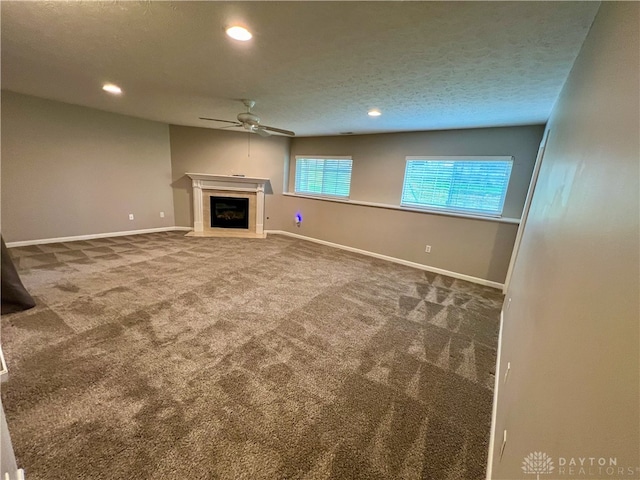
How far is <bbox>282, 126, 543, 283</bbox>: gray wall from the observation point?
360cm

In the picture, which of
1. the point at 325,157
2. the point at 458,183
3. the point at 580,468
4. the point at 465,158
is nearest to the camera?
the point at 580,468

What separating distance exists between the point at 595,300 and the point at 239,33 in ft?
7.27

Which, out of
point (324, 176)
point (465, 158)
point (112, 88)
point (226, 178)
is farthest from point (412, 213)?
point (112, 88)

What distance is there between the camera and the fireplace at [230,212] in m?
5.82

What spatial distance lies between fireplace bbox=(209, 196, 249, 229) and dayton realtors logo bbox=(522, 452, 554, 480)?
19.0 ft

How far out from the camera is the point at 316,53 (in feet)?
6.18

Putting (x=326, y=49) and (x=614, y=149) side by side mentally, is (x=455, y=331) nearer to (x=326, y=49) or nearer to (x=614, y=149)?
(x=614, y=149)

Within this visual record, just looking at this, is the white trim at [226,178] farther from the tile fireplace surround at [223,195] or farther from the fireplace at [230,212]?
the fireplace at [230,212]

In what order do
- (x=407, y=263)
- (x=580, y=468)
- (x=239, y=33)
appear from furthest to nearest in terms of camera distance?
(x=407, y=263) → (x=239, y=33) → (x=580, y=468)

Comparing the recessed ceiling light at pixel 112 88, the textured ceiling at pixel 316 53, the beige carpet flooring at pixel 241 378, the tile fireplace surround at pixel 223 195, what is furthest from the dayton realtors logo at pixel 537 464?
the tile fireplace surround at pixel 223 195

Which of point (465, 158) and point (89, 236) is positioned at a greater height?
point (465, 158)

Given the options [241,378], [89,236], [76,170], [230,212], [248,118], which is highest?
[248,118]

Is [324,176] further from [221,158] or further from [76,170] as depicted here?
[76,170]

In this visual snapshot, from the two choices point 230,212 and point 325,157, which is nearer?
point 325,157
